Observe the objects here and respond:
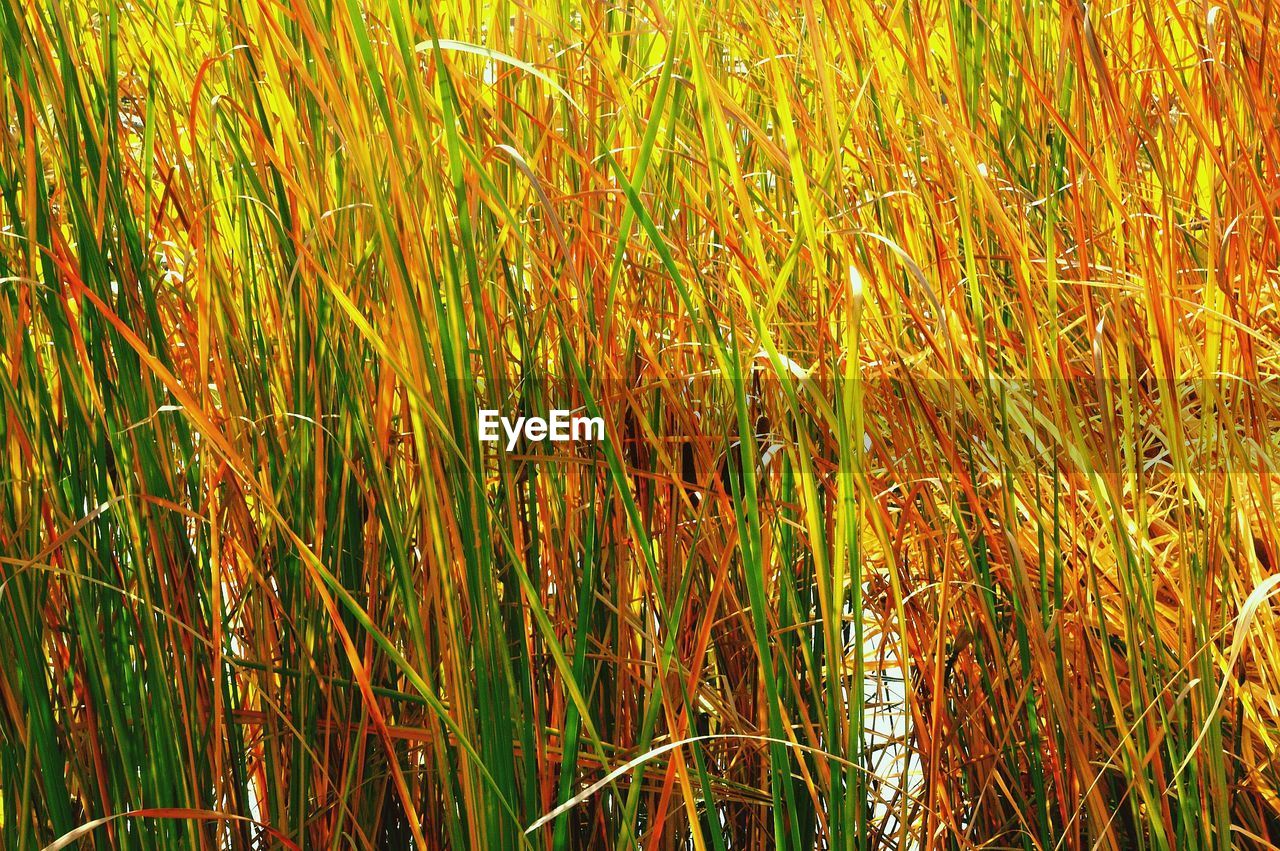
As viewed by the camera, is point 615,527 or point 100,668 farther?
point 615,527

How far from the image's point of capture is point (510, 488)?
2.34ft

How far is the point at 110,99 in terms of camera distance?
2.37 feet

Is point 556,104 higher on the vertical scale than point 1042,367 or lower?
higher

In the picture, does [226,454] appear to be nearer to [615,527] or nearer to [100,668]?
[100,668]

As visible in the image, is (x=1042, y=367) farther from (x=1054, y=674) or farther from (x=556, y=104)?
(x=556, y=104)

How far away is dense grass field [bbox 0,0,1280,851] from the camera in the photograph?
0.68 metres

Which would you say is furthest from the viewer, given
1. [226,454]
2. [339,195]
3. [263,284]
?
[263,284]

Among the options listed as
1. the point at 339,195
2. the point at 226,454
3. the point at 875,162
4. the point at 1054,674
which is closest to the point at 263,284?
the point at 339,195

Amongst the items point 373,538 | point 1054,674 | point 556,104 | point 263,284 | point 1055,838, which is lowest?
point 1055,838

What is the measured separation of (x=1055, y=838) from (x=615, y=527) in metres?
0.39

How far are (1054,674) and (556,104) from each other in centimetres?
62

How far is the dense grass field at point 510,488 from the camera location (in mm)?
684

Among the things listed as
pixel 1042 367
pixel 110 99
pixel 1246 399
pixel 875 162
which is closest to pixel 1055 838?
pixel 1042 367

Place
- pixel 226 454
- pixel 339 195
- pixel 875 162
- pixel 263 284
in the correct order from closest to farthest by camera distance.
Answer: pixel 226 454, pixel 339 195, pixel 263 284, pixel 875 162
